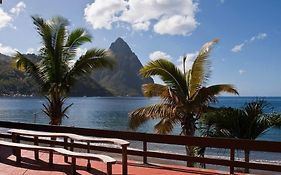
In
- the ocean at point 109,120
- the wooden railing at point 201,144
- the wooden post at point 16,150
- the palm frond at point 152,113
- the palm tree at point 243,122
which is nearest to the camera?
the wooden railing at point 201,144

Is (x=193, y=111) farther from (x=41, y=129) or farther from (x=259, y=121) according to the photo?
(x=41, y=129)

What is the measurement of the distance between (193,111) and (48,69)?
5331 millimetres

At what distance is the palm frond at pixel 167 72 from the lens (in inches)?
437

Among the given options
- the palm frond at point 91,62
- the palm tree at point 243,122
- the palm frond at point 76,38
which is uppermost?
the palm frond at point 76,38

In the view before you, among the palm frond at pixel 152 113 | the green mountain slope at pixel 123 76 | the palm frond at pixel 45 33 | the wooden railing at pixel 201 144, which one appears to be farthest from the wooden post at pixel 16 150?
the green mountain slope at pixel 123 76

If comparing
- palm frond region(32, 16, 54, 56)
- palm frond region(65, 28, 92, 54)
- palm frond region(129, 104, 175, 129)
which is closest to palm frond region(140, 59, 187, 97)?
palm frond region(129, 104, 175, 129)

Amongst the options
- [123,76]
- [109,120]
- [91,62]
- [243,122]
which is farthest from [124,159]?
[123,76]

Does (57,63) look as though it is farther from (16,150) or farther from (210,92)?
(16,150)

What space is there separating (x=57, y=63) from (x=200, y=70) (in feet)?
16.2

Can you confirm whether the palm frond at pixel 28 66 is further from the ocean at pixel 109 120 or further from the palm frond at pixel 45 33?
the ocean at pixel 109 120

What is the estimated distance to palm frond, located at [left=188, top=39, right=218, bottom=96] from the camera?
11109 millimetres

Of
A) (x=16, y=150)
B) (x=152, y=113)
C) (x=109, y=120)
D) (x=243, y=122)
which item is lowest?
(x=109, y=120)

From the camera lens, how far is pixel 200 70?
36.9 ft

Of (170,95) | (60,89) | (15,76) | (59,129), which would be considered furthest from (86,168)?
(15,76)
